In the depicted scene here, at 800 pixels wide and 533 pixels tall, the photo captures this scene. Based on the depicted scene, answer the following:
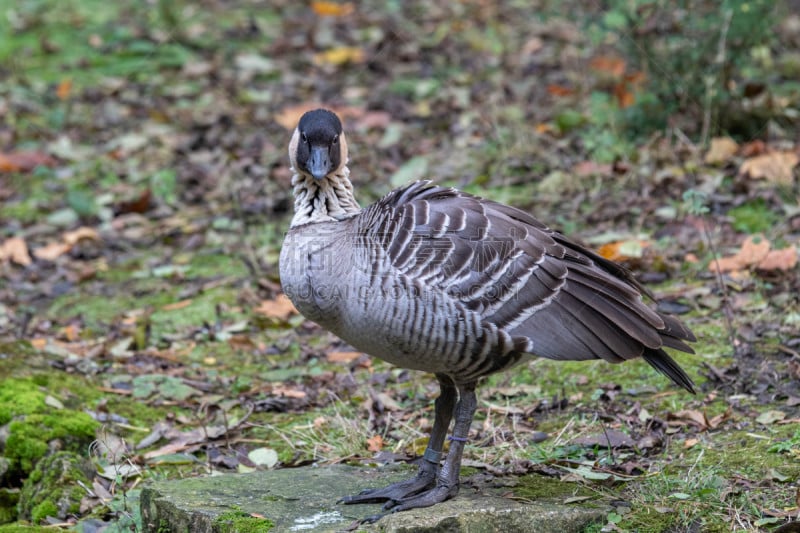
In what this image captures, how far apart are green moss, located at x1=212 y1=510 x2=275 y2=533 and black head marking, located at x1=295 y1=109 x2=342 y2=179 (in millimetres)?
1886

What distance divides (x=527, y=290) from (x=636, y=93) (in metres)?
5.78

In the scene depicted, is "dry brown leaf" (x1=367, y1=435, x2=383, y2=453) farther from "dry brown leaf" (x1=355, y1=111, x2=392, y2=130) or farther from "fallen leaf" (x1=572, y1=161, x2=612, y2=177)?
"dry brown leaf" (x1=355, y1=111, x2=392, y2=130)

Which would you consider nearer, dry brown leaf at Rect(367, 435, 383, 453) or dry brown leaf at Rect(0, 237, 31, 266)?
dry brown leaf at Rect(367, 435, 383, 453)

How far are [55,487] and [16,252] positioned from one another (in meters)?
4.72

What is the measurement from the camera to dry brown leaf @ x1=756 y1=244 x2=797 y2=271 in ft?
24.0

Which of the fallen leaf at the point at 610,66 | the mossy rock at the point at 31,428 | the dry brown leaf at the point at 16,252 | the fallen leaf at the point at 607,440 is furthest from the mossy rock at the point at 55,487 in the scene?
the fallen leaf at the point at 610,66

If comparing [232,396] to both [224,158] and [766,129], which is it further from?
[766,129]

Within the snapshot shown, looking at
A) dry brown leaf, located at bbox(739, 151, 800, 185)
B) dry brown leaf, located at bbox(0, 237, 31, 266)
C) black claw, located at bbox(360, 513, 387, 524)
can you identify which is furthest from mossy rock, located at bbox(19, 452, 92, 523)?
dry brown leaf, located at bbox(739, 151, 800, 185)

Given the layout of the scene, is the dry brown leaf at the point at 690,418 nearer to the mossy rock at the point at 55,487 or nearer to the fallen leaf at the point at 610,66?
the mossy rock at the point at 55,487

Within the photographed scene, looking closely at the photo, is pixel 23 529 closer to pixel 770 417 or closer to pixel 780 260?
pixel 770 417

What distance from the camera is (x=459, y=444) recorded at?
509cm

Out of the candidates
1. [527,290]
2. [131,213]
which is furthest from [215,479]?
[131,213]

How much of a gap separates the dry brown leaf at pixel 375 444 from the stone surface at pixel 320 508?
25.2 inches

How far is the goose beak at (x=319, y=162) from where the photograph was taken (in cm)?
527
